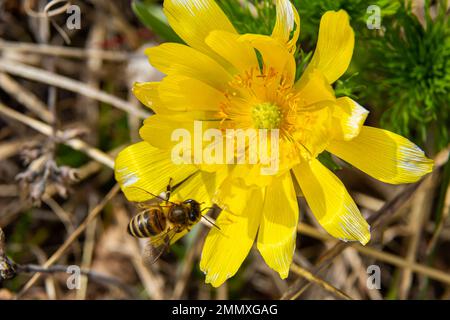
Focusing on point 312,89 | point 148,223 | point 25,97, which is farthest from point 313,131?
point 25,97

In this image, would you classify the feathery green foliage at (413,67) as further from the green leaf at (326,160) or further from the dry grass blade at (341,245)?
the green leaf at (326,160)

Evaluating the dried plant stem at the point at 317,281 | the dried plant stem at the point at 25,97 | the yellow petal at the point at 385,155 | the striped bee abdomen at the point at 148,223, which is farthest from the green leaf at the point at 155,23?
the dried plant stem at the point at 317,281

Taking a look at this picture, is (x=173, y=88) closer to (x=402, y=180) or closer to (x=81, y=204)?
(x=402, y=180)

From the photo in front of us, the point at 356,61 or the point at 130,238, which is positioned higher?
the point at 356,61

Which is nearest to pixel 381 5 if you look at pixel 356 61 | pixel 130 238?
pixel 356 61

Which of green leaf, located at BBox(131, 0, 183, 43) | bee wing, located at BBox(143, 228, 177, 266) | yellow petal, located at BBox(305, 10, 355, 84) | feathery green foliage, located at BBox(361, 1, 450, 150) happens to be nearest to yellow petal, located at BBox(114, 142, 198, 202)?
bee wing, located at BBox(143, 228, 177, 266)

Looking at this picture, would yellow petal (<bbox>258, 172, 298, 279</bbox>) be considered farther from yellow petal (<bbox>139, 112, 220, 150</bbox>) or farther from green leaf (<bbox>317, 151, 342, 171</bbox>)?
yellow petal (<bbox>139, 112, 220, 150</bbox>)

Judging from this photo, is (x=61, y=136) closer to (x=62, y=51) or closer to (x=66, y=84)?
(x=66, y=84)
